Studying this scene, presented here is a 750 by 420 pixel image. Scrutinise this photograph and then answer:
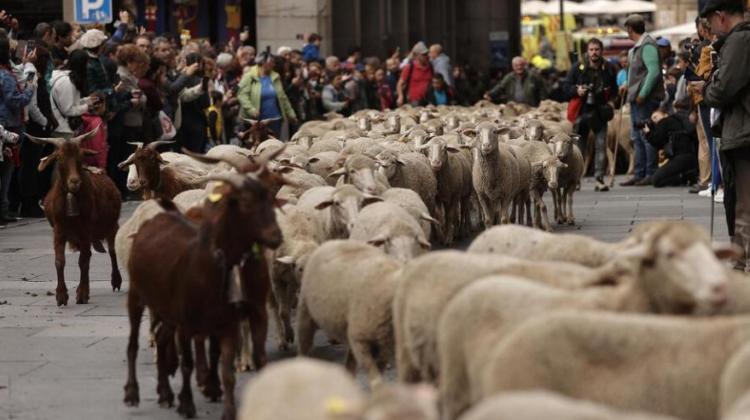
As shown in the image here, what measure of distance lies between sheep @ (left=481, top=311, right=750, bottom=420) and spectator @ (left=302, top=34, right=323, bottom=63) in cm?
2712

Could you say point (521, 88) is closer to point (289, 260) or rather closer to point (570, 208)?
point (570, 208)

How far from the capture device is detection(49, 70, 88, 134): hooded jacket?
62.1ft

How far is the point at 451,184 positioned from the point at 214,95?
778 centimetres

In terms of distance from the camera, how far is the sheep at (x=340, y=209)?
11.5m

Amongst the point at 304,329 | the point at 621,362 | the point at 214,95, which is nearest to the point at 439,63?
the point at 214,95

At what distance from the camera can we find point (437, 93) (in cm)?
3456

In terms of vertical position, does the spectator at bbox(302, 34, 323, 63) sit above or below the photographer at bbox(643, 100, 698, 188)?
above

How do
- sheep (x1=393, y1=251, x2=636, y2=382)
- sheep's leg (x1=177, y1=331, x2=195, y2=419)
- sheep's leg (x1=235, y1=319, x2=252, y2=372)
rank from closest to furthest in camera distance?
sheep (x1=393, y1=251, x2=636, y2=382) → sheep's leg (x1=177, y1=331, x2=195, y2=419) → sheep's leg (x1=235, y1=319, x2=252, y2=372)

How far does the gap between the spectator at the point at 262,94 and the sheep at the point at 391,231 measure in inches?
526

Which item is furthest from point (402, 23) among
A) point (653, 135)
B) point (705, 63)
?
point (705, 63)

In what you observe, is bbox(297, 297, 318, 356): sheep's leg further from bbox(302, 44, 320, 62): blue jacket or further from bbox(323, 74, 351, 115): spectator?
bbox(302, 44, 320, 62): blue jacket

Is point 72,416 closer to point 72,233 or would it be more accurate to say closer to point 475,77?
point 72,233

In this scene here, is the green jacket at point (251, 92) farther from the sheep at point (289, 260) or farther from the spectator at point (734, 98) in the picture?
the sheep at point (289, 260)

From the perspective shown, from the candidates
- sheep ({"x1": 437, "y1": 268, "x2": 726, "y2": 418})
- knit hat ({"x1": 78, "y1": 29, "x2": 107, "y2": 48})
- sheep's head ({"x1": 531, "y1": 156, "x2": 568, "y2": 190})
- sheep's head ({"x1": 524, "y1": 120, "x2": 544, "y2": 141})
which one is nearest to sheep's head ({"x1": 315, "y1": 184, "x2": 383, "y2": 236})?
sheep ({"x1": 437, "y1": 268, "x2": 726, "y2": 418})
